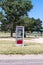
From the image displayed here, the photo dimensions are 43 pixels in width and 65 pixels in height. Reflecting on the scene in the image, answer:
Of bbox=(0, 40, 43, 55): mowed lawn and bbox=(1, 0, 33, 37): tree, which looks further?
bbox=(1, 0, 33, 37): tree

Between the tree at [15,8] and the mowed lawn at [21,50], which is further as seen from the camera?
the tree at [15,8]

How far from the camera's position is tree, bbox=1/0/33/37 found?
5471 cm

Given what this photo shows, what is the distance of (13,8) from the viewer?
54812 millimetres

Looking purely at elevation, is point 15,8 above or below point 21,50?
above

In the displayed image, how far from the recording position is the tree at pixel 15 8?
5471cm

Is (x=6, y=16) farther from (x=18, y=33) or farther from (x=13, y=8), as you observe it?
(x=18, y=33)

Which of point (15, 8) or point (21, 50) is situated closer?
point (21, 50)

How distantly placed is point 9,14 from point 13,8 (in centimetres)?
174

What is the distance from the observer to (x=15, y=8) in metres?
54.7

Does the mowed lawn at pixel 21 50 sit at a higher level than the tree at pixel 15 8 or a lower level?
lower

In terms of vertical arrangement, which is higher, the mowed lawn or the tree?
the tree
